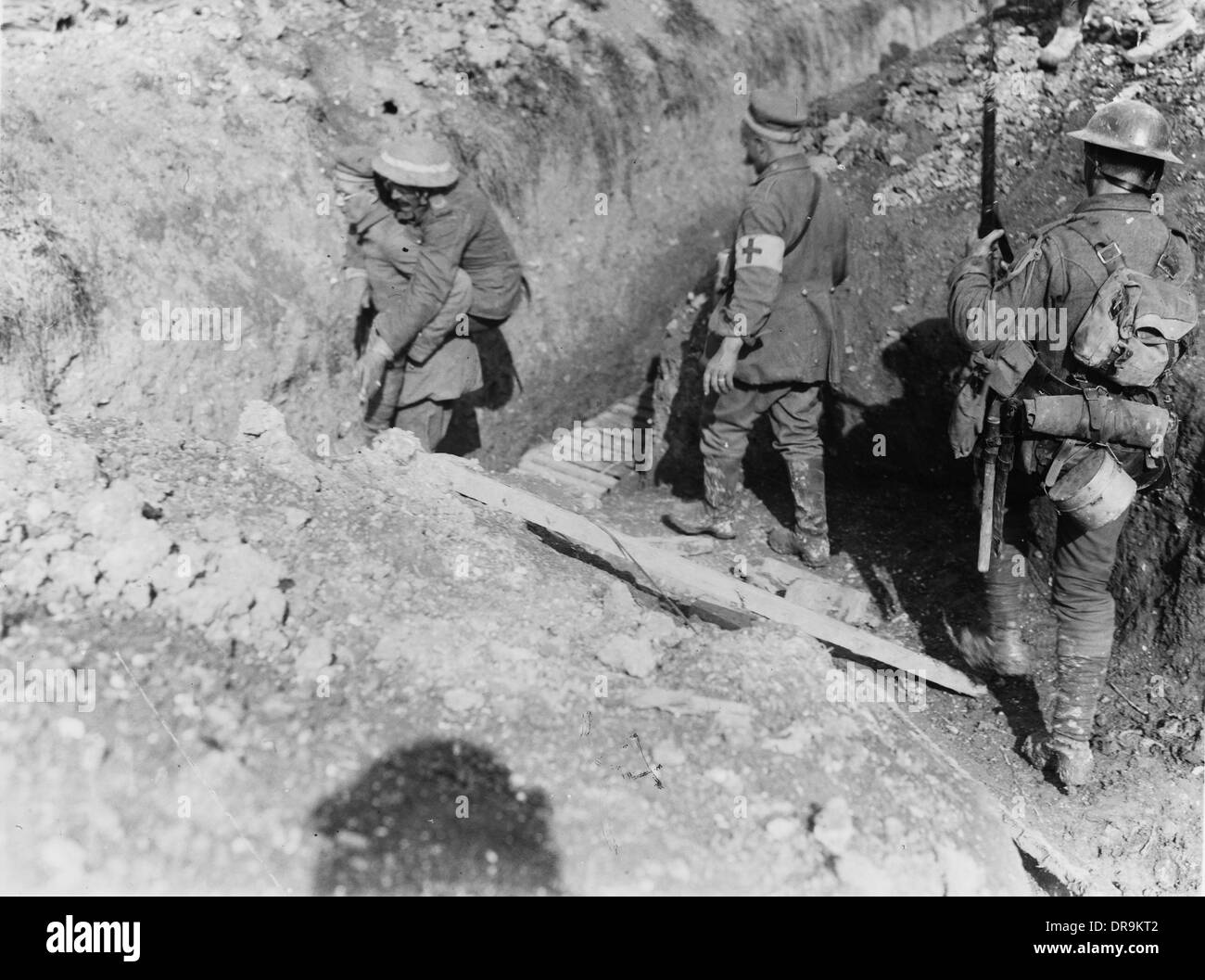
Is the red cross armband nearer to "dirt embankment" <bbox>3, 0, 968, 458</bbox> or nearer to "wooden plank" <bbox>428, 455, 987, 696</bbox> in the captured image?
"wooden plank" <bbox>428, 455, 987, 696</bbox>

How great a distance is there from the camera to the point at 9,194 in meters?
4.77

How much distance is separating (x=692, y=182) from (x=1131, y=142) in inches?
163

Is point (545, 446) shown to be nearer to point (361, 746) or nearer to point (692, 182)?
point (692, 182)

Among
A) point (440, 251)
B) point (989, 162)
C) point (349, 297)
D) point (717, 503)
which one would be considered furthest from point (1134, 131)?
point (349, 297)

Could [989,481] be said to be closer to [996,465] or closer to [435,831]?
[996,465]

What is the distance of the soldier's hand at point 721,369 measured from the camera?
4.84 m

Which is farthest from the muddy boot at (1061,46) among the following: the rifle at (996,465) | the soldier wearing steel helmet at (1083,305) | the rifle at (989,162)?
the rifle at (996,465)

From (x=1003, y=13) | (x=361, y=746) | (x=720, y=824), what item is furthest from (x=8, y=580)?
(x=1003, y=13)

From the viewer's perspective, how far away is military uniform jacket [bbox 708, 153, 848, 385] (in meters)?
4.65

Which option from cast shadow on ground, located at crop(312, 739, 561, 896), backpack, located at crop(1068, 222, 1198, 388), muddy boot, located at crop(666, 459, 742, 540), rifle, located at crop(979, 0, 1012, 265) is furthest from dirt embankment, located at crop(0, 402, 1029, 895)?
rifle, located at crop(979, 0, 1012, 265)

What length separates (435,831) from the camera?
9.64 ft

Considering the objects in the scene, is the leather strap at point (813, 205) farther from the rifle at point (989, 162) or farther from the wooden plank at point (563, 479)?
the wooden plank at point (563, 479)

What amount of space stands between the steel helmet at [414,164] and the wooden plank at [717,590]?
1.40 metres

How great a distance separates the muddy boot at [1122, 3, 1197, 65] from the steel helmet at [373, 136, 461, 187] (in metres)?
4.20
